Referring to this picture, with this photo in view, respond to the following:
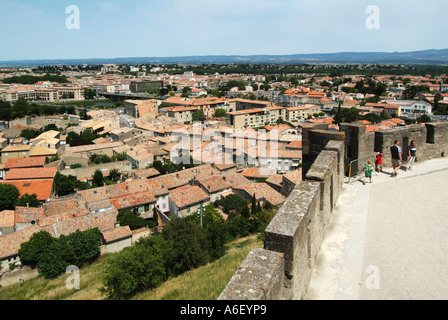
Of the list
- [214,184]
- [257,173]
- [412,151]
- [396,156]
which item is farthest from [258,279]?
[257,173]

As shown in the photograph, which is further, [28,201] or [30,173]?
[30,173]

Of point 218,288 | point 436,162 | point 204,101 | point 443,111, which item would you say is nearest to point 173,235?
point 218,288

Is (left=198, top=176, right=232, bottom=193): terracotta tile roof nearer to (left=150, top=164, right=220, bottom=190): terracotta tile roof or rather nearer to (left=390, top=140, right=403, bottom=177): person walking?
(left=150, top=164, right=220, bottom=190): terracotta tile roof

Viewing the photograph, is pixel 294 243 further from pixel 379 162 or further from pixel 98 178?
pixel 98 178

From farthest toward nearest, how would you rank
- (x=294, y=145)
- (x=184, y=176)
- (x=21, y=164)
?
(x=294, y=145) → (x=21, y=164) → (x=184, y=176)

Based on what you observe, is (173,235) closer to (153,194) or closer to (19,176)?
(153,194)
